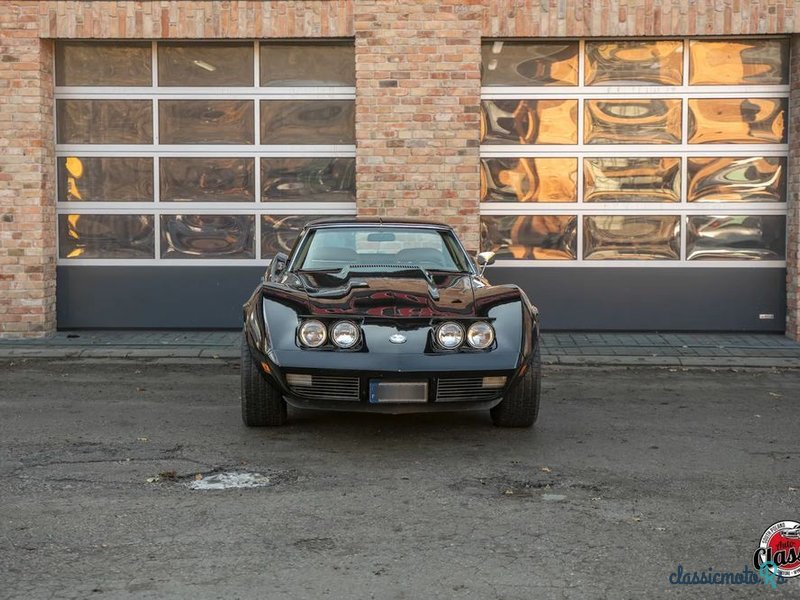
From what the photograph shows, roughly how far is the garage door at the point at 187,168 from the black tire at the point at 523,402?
607cm

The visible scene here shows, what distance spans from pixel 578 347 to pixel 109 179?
19.1ft

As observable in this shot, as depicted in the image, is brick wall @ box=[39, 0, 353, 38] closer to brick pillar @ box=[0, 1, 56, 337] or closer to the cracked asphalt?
brick pillar @ box=[0, 1, 56, 337]

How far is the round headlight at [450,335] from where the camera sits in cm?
629

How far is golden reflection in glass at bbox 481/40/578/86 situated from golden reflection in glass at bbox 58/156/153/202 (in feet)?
13.7

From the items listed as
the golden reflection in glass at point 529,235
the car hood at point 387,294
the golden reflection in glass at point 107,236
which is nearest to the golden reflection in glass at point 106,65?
the golden reflection in glass at point 107,236

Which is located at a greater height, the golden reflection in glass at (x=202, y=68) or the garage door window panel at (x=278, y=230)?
the golden reflection in glass at (x=202, y=68)

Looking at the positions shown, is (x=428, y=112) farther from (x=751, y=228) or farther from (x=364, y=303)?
(x=364, y=303)

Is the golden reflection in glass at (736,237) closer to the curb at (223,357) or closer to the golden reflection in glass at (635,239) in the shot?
the golden reflection in glass at (635,239)

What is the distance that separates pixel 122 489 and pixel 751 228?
29.9 feet

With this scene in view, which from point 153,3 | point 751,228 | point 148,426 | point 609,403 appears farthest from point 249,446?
point 751,228

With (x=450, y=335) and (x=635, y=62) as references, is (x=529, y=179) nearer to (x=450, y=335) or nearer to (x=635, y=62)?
(x=635, y=62)

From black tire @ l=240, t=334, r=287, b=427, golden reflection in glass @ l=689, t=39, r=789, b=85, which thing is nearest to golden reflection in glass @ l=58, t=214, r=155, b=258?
black tire @ l=240, t=334, r=287, b=427

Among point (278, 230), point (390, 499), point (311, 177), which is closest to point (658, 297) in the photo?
point (311, 177)

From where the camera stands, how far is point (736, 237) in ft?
40.7
